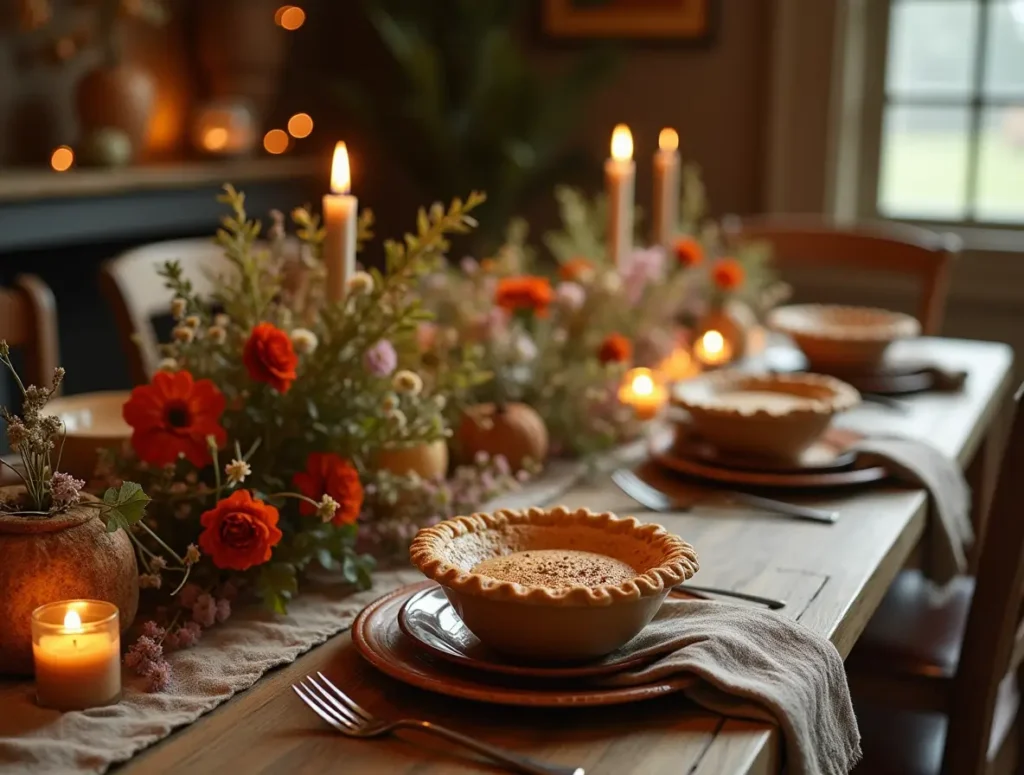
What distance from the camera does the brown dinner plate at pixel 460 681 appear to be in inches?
36.3

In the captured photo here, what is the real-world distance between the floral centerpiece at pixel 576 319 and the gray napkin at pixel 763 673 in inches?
22.4

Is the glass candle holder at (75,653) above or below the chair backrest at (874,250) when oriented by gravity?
below

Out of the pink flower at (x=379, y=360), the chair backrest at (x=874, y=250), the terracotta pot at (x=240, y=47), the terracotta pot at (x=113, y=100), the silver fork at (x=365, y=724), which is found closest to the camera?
the silver fork at (x=365, y=724)

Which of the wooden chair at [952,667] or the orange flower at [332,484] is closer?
the orange flower at [332,484]

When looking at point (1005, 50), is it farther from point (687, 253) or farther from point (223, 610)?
point (223, 610)

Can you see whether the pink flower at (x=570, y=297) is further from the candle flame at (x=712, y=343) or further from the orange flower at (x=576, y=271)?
the candle flame at (x=712, y=343)

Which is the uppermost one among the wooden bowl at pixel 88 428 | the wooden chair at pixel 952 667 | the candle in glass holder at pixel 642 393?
the wooden bowl at pixel 88 428

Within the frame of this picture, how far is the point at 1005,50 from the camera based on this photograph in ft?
11.5

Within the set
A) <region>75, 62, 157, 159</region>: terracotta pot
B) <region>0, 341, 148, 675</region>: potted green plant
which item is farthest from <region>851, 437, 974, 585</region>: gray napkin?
<region>75, 62, 157, 159</region>: terracotta pot

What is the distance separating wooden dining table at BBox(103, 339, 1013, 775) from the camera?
2.85ft

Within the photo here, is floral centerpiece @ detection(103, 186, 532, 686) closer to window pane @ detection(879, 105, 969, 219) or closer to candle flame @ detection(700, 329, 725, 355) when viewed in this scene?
candle flame @ detection(700, 329, 725, 355)

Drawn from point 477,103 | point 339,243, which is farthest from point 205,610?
point 477,103

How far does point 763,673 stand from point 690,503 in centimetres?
54

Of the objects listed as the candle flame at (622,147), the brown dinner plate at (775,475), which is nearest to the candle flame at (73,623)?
the brown dinner plate at (775,475)
